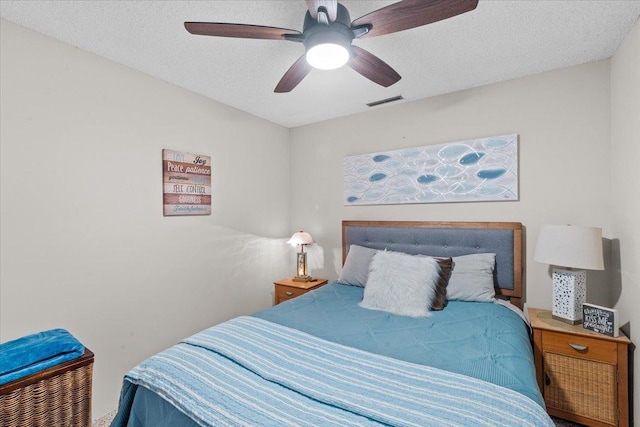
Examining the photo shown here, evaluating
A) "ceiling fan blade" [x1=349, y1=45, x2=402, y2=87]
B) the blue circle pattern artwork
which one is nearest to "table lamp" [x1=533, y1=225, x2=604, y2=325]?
the blue circle pattern artwork

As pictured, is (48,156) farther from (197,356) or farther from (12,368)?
(197,356)

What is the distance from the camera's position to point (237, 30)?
4.83ft

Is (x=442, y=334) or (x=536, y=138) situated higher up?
(x=536, y=138)

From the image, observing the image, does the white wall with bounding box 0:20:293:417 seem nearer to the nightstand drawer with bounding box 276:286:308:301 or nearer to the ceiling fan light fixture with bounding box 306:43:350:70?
the nightstand drawer with bounding box 276:286:308:301

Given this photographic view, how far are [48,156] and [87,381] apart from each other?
4.52ft

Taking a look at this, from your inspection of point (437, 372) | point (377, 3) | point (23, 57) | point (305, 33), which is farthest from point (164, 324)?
point (377, 3)

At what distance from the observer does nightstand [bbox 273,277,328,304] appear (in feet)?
10.6

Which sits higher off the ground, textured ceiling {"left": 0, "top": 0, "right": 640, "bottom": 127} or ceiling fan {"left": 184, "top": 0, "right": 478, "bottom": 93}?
textured ceiling {"left": 0, "top": 0, "right": 640, "bottom": 127}

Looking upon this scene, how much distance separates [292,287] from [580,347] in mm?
2327

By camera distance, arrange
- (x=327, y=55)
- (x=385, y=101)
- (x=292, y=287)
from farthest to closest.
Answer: (x=292, y=287) → (x=385, y=101) → (x=327, y=55)

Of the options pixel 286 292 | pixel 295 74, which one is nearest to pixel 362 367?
→ pixel 295 74

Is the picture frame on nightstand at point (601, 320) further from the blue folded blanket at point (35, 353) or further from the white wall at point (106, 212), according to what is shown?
the blue folded blanket at point (35, 353)

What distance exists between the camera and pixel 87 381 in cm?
178

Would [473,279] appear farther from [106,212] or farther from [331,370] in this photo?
[106,212]
